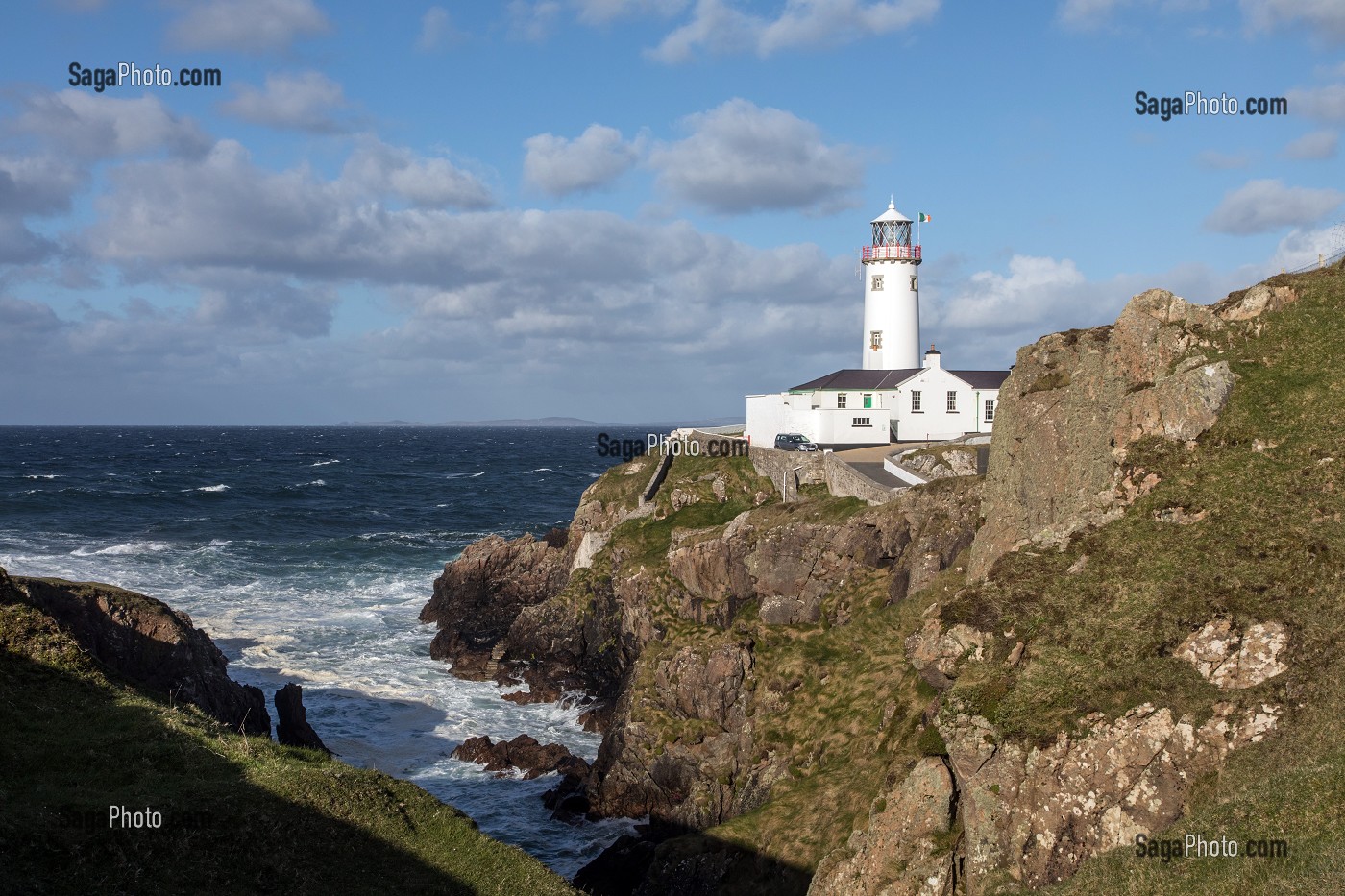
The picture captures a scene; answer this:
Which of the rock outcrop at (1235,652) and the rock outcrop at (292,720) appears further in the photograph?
the rock outcrop at (292,720)

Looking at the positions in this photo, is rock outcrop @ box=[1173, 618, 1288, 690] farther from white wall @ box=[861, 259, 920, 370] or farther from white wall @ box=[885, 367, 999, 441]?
white wall @ box=[861, 259, 920, 370]

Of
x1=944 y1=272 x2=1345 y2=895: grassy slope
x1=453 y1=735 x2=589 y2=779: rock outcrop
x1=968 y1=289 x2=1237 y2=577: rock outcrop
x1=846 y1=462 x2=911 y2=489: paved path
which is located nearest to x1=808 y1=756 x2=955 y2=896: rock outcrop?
x1=944 y1=272 x2=1345 y2=895: grassy slope

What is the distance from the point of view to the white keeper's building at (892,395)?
61.0m

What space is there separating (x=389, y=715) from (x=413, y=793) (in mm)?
24438

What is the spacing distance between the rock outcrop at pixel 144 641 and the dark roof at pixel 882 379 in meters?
41.4

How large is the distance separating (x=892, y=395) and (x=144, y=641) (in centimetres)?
4463

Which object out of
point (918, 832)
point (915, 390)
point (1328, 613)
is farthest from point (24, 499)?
point (1328, 613)

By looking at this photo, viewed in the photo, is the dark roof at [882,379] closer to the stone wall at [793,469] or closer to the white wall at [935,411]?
the white wall at [935,411]

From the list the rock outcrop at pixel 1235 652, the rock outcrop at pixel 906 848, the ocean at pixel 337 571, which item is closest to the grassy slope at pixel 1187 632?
the rock outcrop at pixel 1235 652

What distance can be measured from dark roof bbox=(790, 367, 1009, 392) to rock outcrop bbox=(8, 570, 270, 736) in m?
41.4

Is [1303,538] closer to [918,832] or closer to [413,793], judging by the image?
[918,832]

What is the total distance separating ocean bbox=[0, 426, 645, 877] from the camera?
38.4 meters

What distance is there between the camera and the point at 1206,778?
16.2 metres

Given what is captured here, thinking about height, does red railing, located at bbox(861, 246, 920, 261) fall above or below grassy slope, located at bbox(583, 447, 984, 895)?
above
